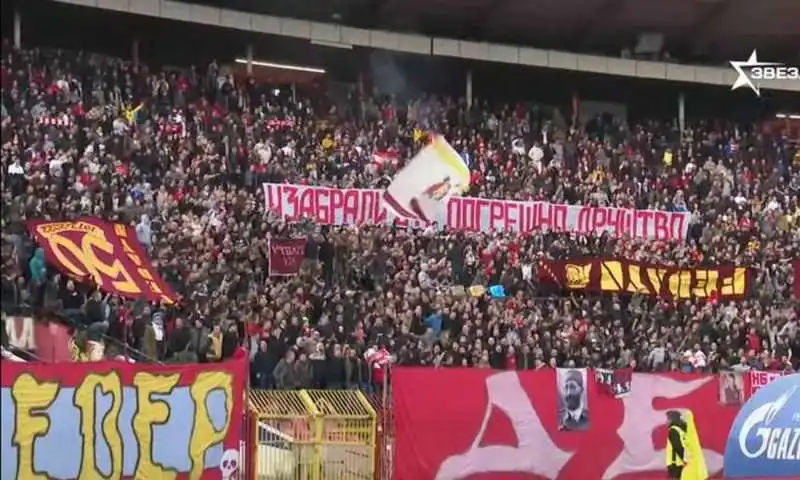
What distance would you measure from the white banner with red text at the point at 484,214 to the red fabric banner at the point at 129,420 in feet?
41.0

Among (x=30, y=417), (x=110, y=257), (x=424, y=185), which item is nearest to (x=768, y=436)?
(x=110, y=257)

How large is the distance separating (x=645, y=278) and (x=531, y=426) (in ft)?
37.8

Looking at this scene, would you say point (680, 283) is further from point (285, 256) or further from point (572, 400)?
point (572, 400)

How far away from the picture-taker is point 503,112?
126 ft

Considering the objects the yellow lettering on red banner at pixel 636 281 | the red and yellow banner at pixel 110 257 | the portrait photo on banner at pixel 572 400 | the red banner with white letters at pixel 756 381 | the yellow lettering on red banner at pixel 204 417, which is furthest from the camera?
the yellow lettering on red banner at pixel 636 281

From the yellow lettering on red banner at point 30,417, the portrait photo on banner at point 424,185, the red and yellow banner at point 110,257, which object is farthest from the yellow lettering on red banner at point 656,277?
Answer: the yellow lettering on red banner at point 30,417

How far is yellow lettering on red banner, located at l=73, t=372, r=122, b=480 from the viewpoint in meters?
12.5

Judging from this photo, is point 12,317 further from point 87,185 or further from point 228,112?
point 228,112

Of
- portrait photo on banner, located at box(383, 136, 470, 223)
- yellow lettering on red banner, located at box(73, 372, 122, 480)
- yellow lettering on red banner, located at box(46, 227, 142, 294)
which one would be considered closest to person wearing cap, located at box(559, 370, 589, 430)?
yellow lettering on red banner, located at box(46, 227, 142, 294)

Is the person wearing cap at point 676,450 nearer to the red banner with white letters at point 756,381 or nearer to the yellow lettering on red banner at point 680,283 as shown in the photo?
the red banner with white letters at point 756,381

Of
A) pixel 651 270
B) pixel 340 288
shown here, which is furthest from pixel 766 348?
pixel 340 288

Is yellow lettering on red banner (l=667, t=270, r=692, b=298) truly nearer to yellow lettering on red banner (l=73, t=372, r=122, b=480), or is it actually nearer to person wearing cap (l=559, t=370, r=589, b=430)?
person wearing cap (l=559, t=370, r=589, b=430)

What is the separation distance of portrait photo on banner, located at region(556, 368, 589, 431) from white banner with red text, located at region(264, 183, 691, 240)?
996 cm

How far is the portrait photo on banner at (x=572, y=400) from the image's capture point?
17438 mm
